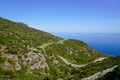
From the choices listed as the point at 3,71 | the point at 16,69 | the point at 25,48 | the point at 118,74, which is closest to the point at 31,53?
the point at 25,48

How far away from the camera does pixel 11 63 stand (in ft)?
192

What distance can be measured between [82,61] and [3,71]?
182 ft

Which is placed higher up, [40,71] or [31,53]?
[31,53]

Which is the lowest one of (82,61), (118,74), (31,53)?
(82,61)

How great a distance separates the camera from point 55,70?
69.9m

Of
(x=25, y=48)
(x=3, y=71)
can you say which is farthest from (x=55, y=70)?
(x=3, y=71)

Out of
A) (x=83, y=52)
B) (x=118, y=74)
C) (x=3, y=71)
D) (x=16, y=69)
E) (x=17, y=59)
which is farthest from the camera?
(x=83, y=52)

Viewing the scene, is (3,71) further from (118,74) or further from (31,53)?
(118,74)

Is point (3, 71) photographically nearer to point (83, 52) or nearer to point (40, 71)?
point (40, 71)

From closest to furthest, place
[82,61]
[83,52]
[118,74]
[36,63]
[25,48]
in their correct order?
[118,74] → [36,63] → [25,48] → [82,61] → [83,52]

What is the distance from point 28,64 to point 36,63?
4.06 meters

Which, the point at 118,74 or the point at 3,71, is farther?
the point at 3,71

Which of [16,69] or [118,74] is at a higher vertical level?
[118,74]

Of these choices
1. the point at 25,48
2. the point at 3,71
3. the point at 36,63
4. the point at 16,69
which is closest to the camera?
the point at 3,71
